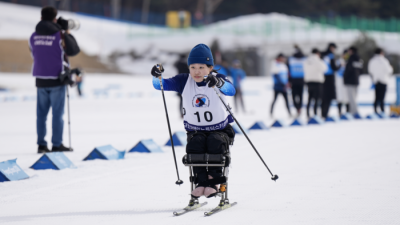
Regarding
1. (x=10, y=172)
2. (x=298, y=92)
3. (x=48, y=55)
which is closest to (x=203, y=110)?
(x=10, y=172)

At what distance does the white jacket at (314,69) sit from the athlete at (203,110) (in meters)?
8.94

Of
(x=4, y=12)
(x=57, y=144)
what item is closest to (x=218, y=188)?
(x=57, y=144)

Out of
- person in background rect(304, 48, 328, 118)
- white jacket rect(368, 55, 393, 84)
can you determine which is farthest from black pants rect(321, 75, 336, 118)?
white jacket rect(368, 55, 393, 84)

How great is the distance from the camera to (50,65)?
756 cm

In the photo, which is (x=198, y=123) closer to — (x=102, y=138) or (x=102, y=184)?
(x=102, y=184)

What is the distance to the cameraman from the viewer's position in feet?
24.7

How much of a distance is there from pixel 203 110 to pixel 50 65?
12.4 feet

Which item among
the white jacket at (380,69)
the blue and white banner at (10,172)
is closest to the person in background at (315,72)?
the white jacket at (380,69)

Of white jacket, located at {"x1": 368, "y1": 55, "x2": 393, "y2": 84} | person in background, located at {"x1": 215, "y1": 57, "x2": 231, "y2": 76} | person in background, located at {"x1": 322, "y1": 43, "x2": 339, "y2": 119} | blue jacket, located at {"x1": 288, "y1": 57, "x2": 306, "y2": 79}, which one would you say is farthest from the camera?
person in background, located at {"x1": 215, "y1": 57, "x2": 231, "y2": 76}

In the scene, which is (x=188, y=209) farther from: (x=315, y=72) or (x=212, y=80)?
(x=315, y=72)

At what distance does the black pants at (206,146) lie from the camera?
4.23 metres

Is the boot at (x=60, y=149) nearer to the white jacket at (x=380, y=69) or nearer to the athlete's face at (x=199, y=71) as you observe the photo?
the athlete's face at (x=199, y=71)

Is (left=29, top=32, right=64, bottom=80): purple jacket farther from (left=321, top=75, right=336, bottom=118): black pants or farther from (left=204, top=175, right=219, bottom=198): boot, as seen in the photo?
(left=321, top=75, right=336, bottom=118): black pants

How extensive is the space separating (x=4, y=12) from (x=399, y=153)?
5179 cm
